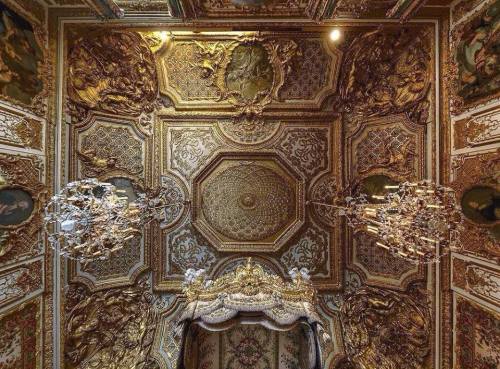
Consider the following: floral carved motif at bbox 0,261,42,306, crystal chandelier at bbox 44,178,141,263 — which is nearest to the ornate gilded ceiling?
floral carved motif at bbox 0,261,42,306

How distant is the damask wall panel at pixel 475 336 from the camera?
369 cm

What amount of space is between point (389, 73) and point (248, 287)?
15.4 feet

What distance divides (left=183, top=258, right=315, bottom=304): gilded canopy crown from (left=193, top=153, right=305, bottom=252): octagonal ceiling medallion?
1.17m

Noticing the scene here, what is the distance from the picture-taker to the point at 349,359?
4.86m

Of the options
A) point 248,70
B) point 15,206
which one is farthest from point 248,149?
point 15,206

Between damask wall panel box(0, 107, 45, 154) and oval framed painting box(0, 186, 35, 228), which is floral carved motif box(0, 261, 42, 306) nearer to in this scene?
oval framed painting box(0, 186, 35, 228)

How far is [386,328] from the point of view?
16.3 feet

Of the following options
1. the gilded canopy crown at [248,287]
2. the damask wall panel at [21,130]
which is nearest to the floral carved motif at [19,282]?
the damask wall panel at [21,130]

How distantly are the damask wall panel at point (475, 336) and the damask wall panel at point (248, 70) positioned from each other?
4376 mm

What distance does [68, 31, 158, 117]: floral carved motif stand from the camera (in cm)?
464

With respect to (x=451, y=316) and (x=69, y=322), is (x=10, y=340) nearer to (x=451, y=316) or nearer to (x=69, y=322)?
(x=69, y=322)

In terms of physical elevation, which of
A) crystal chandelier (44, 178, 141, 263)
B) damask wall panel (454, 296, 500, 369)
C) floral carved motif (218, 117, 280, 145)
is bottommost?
damask wall panel (454, 296, 500, 369)

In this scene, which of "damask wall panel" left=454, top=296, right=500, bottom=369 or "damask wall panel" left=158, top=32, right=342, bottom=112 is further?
"damask wall panel" left=158, top=32, right=342, bottom=112

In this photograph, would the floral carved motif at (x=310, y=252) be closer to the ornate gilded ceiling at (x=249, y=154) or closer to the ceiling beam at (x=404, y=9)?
the ornate gilded ceiling at (x=249, y=154)
